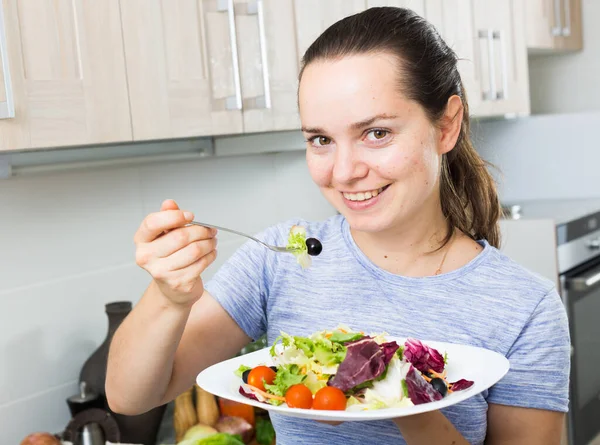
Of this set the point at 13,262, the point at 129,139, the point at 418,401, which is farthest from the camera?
the point at 13,262

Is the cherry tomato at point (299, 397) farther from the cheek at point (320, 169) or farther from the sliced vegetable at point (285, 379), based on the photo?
the cheek at point (320, 169)

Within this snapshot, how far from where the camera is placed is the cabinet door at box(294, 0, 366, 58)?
6.68ft

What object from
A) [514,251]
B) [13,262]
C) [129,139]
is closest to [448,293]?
[129,139]

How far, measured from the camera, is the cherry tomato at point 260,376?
106 cm

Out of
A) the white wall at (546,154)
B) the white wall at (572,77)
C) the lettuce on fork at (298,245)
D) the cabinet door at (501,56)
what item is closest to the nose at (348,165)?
the lettuce on fork at (298,245)

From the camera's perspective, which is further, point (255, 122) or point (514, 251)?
point (514, 251)

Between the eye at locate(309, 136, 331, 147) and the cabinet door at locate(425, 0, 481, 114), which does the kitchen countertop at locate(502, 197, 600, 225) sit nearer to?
the cabinet door at locate(425, 0, 481, 114)

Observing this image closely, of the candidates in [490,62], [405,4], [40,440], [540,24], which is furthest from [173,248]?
[540,24]

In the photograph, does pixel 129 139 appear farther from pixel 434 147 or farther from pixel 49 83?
pixel 434 147

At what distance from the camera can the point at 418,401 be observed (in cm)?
102

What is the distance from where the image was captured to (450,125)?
1.32m

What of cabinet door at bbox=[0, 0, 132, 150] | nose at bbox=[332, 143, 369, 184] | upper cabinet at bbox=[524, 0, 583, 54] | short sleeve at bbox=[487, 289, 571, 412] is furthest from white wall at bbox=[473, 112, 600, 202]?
nose at bbox=[332, 143, 369, 184]

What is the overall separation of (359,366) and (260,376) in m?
0.12

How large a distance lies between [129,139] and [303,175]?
3.68 feet
